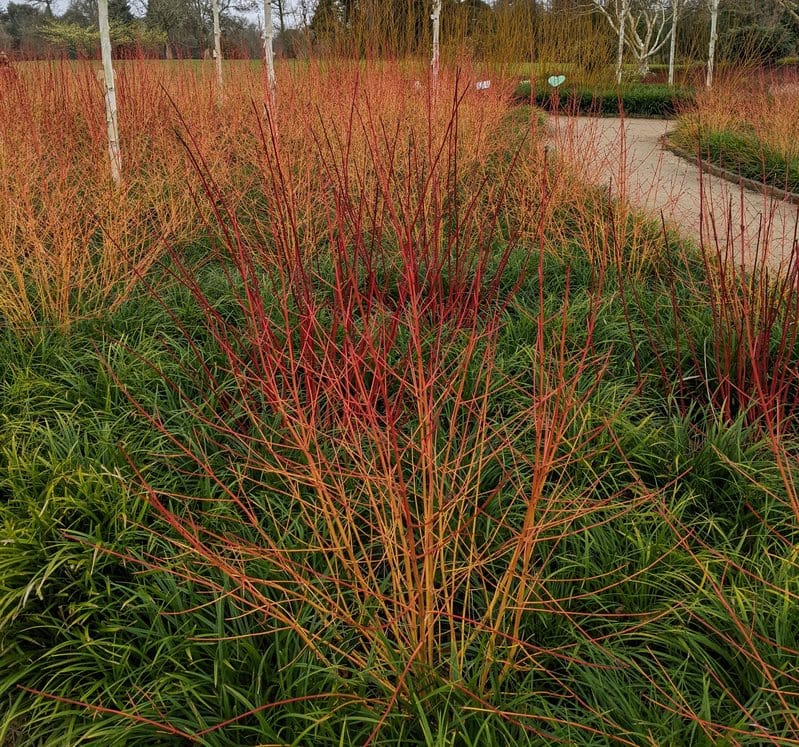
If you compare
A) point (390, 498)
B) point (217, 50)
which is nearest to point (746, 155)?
point (217, 50)

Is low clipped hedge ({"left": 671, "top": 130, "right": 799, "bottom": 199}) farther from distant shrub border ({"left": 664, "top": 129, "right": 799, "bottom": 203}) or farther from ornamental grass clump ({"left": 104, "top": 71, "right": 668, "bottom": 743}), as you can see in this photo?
ornamental grass clump ({"left": 104, "top": 71, "right": 668, "bottom": 743})

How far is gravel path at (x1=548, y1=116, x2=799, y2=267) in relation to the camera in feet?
11.4

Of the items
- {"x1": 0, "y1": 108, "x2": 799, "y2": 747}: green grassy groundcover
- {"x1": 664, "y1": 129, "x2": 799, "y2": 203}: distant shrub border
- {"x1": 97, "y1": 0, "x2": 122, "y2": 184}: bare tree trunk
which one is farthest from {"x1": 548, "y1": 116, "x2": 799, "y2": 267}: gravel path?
{"x1": 97, "y1": 0, "x2": 122, "y2": 184}: bare tree trunk

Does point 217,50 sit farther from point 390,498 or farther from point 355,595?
point 390,498

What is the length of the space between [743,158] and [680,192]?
4.60m

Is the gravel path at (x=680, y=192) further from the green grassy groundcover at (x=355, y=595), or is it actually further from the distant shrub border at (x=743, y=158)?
the green grassy groundcover at (x=355, y=595)

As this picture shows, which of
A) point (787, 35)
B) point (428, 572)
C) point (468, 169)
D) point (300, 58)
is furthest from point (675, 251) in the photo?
point (787, 35)

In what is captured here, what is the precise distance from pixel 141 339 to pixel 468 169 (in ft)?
11.7

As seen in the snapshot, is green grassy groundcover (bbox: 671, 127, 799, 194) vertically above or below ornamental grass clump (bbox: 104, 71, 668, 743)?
above

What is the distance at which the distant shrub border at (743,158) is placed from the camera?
7375mm

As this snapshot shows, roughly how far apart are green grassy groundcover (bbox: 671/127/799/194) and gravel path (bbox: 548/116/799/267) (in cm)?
24

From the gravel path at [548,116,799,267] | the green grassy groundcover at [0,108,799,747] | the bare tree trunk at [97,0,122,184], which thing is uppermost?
the bare tree trunk at [97,0,122,184]

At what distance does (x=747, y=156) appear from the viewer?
847 cm

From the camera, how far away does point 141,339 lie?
3176 mm
